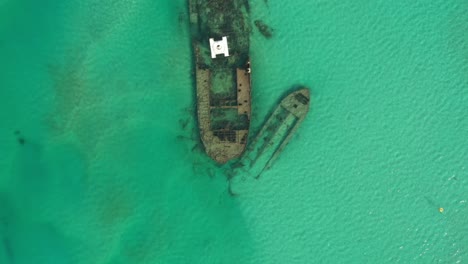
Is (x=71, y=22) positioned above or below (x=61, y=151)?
above

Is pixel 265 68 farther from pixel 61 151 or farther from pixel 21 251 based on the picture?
pixel 21 251

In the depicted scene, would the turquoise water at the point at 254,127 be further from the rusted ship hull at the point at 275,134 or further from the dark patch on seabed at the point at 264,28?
the rusted ship hull at the point at 275,134

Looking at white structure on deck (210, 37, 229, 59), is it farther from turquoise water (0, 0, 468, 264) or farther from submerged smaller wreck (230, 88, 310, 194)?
submerged smaller wreck (230, 88, 310, 194)

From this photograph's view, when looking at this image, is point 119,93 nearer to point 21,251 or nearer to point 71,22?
point 71,22

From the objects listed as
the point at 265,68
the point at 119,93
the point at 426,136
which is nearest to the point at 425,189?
the point at 426,136

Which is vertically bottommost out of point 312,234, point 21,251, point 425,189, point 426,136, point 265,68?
point 21,251

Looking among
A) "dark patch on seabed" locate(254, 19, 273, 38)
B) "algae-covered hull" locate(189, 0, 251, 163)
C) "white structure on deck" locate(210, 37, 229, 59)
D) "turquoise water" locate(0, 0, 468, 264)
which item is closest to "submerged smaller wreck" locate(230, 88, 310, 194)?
"turquoise water" locate(0, 0, 468, 264)

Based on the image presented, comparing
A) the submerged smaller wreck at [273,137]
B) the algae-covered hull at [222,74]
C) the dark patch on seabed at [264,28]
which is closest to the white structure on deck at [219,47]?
the algae-covered hull at [222,74]
